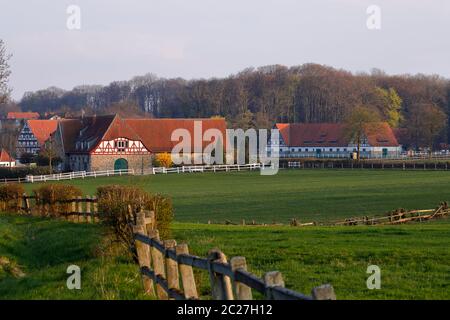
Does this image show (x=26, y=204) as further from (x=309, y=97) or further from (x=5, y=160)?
(x=309, y=97)

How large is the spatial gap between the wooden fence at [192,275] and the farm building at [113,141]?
73.0 metres

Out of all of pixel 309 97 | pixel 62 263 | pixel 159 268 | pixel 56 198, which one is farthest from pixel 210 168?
pixel 159 268

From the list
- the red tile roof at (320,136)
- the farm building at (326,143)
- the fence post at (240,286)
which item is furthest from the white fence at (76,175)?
the fence post at (240,286)

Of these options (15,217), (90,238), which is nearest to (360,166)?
(15,217)

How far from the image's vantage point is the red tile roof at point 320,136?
415 ft

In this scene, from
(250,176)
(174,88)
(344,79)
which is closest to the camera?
(250,176)

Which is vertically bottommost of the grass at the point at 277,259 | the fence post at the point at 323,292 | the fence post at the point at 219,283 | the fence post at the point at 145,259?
the grass at the point at 277,259

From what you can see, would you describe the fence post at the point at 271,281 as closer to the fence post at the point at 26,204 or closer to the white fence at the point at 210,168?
the fence post at the point at 26,204

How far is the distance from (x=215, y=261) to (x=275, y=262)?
6515mm

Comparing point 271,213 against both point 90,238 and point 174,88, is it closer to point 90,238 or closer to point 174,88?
point 90,238

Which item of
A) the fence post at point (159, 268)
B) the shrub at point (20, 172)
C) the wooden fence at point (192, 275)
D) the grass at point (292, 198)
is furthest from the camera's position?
the shrub at point (20, 172)

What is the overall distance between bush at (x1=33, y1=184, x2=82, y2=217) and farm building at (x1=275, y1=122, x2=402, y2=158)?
9597cm

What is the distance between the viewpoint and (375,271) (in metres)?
13.2

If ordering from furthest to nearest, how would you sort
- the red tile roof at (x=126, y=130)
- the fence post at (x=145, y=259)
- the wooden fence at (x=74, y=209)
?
the red tile roof at (x=126, y=130)
the wooden fence at (x=74, y=209)
the fence post at (x=145, y=259)
